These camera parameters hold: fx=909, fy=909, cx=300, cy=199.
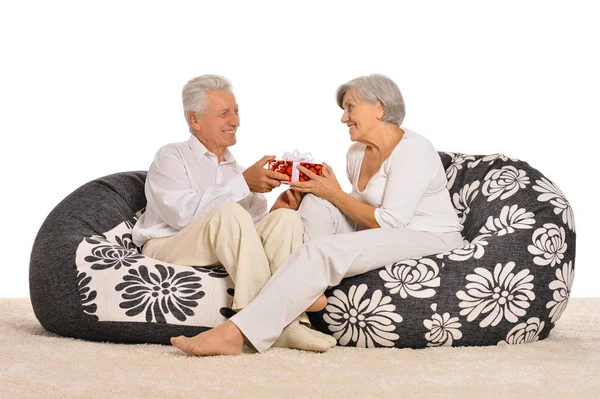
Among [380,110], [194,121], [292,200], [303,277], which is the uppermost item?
[380,110]

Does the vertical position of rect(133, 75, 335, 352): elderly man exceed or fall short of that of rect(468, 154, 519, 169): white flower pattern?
it falls short

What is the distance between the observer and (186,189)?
381cm

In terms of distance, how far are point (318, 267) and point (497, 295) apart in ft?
2.34

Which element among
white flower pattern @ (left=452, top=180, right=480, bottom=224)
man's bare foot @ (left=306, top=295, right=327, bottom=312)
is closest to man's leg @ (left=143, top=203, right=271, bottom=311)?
man's bare foot @ (left=306, top=295, right=327, bottom=312)

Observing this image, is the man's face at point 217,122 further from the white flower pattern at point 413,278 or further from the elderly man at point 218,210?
the white flower pattern at point 413,278

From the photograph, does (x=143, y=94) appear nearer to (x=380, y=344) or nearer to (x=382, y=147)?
(x=382, y=147)

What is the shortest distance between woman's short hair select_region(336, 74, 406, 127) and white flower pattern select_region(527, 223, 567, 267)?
0.75 m

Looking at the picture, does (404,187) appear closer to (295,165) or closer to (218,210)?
(295,165)

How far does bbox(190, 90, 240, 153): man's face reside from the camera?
13.1 feet

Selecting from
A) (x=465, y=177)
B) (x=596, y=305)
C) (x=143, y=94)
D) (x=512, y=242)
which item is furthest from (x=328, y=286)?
(x=143, y=94)

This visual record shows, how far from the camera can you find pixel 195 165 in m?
3.96

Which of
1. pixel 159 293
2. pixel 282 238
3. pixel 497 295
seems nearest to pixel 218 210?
pixel 282 238

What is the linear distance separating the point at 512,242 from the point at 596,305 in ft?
5.09

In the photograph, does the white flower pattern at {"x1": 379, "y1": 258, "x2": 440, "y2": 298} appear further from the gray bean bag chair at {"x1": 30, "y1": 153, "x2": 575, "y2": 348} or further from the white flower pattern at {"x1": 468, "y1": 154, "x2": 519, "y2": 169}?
the white flower pattern at {"x1": 468, "y1": 154, "x2": 519, "y2": 169}
